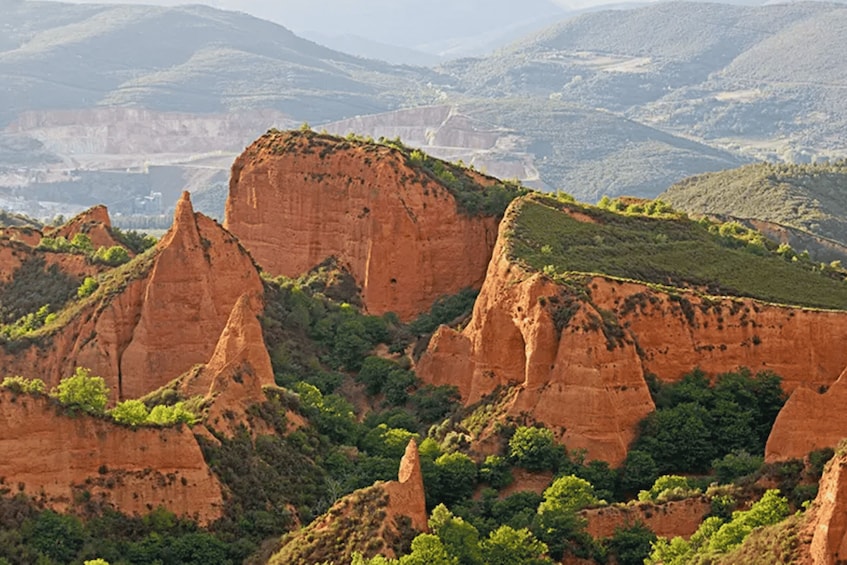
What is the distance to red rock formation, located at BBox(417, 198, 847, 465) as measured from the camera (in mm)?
59906

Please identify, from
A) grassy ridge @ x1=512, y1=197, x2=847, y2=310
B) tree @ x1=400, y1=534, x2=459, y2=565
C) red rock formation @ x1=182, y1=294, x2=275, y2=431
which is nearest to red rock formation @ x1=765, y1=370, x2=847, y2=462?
grassy ridge @ x1=512, y1=197, x2=847, y2=310

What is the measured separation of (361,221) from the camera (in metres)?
78.5

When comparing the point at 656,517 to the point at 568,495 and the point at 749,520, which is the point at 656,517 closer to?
the point at 568,495

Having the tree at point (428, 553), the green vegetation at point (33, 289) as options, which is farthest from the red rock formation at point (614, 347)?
the green vegetation at point (33, 289)

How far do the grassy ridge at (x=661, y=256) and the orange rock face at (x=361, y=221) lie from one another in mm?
4312

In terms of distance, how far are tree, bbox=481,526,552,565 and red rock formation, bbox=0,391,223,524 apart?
796cm

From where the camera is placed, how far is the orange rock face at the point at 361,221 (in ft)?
254

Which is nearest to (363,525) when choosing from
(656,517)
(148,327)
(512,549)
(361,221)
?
(512,549)

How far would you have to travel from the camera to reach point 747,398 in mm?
61625

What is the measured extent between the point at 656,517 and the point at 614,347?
26.9ft

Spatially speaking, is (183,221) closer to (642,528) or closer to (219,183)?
(642,528)

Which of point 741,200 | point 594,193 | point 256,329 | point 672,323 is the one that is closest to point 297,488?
point 256,329

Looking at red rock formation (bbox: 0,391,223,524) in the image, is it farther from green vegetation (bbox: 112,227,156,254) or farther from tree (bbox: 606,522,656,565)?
green vegetation (bbox: 112,227,156,254)

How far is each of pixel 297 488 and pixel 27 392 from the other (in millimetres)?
8986
